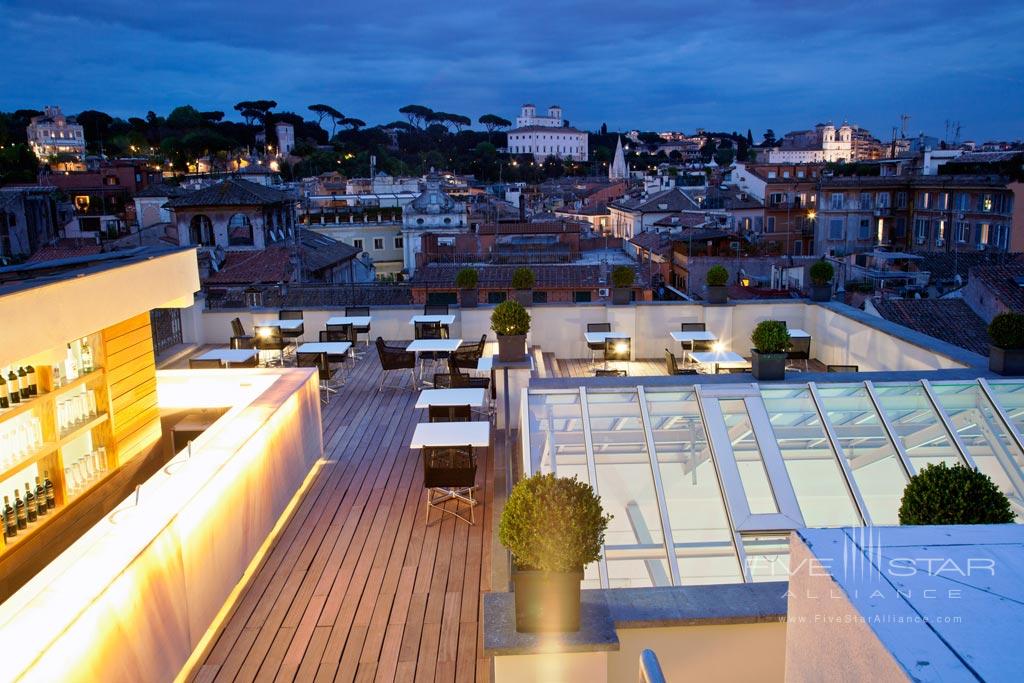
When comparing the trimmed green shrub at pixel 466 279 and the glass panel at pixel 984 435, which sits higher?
the trimmed green shrub at pixel 466 279

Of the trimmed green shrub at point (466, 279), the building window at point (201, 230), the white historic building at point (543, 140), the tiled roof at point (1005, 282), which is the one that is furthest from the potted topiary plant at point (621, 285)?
the white historic building at point (543, 140)

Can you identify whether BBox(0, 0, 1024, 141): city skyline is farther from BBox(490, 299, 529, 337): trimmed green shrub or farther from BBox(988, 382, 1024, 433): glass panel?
BBox(490, 299, 529, 337): trimmed green shrub

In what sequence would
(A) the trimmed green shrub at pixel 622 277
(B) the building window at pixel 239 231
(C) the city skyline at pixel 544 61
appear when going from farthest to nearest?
(C) the city skyline at pixel 544 61
(B) the building window at pixel 239 231
(A) the trimmed green shrub at pixel 622 277

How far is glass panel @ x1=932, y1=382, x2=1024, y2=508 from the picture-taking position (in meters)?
5.00

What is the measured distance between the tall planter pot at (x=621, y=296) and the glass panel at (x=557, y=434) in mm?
4471

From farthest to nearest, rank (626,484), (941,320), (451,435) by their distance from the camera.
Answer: (941,320)
(451,435)
(626,484)

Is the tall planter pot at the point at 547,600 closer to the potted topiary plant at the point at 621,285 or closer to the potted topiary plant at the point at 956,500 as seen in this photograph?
the potted topiary plant at the point at 956,500

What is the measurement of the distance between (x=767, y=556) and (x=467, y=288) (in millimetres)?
6767

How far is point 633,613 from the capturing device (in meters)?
3.08

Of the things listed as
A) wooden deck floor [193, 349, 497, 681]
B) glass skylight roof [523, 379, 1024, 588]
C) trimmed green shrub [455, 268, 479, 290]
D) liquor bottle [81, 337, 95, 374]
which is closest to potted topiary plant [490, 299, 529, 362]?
wooden deck floor [193, 349, 497, 681]

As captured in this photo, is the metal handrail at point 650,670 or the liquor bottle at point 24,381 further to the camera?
the liquor bottle at point 24,381

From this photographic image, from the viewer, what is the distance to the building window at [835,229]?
40.1m

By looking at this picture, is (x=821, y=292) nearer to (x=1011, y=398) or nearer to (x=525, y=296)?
(x=525, y=296)

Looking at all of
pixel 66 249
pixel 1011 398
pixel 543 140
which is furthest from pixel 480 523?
pixel 543 140
